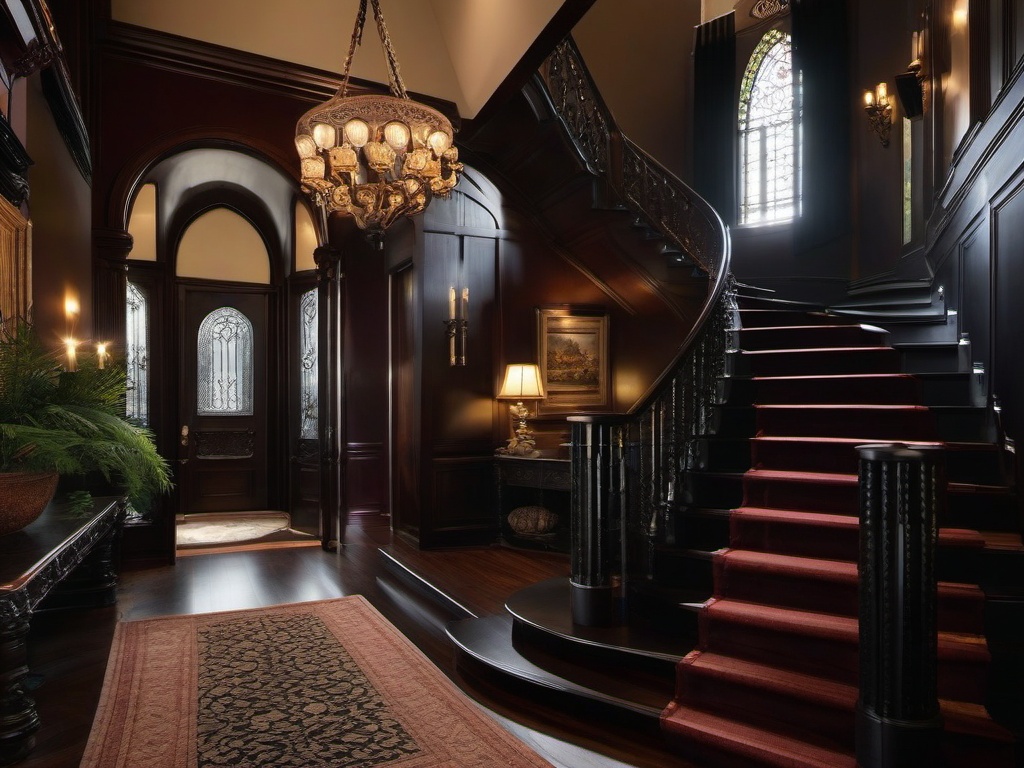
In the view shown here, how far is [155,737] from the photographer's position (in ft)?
10.1

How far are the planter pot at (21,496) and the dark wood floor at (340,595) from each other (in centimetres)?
91

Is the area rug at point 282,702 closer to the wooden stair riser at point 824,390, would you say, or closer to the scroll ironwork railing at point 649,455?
the scroll ironwork railing at point 649,455

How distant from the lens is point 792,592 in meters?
3.43

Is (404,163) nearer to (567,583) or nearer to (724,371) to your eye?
(724,371)

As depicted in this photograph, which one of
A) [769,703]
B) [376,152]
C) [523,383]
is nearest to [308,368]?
[523,383]

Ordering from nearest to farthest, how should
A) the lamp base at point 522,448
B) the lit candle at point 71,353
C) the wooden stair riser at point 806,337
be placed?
1. the lit candle at point 71,353
2. the wooden stair riser at point 806,337
3. the lamp base at point 522,448

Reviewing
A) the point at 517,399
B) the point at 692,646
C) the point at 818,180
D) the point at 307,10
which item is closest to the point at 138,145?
the point at 307,10

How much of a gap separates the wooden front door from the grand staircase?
5.95 m

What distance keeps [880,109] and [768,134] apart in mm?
1960

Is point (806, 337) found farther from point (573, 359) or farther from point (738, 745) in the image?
point (738, 745)

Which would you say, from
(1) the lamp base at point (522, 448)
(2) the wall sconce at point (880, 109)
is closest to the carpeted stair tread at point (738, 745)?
(1) the lamp base at point (522, 448)

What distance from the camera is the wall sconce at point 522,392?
6566mm

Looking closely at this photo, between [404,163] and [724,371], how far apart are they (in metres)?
2.52

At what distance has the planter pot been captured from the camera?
3.13 meters
